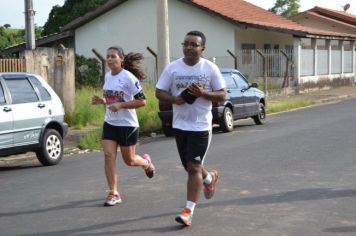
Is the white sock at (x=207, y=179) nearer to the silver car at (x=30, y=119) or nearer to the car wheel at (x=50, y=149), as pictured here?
the silver car at (x=30, y=119)

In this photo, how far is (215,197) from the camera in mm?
7438

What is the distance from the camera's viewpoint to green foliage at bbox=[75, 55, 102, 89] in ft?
89.5

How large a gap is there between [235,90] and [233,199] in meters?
8.63

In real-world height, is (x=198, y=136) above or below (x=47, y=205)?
above

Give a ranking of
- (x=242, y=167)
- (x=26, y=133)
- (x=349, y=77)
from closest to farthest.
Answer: (x=242, y=167) → (x=26, y=133) → (x=349, y=77)

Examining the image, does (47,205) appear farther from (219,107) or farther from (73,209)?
(219,107)

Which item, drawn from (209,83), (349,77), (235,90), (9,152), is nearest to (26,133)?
(9,152)

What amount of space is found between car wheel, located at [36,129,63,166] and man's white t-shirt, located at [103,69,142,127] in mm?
3597

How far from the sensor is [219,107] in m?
14.6

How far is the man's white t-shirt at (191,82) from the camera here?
6.12m

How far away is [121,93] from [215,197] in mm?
1639

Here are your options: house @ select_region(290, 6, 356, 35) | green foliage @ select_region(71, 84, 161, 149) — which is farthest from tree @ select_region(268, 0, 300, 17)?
green foliage @ select_region(71, 84, 161, 149)

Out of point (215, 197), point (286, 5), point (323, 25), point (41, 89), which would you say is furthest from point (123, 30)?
point (286, 5)

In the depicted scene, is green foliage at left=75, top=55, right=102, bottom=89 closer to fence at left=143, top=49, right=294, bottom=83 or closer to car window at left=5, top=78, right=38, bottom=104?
fence at left=143, top=49, right=294, bottom=83
